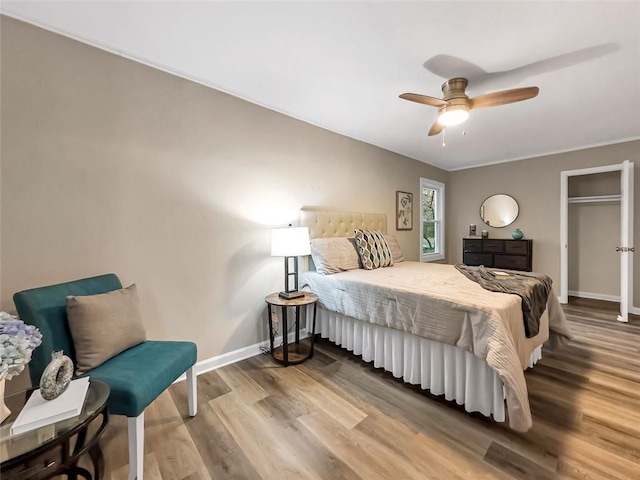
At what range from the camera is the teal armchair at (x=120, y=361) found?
1.26 meters

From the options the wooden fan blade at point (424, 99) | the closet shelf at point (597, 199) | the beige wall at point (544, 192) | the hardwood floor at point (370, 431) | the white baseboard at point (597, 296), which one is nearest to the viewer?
the hardwood floor at point (370, 431)

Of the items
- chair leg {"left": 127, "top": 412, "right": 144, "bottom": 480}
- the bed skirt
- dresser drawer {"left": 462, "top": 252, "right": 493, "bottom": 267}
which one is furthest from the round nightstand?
dresser drawer {"left": 462, "top": 252, "right": 493, "bottom": 267}

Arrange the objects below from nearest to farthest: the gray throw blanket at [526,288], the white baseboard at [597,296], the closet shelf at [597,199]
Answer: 1. the gray throw blanket at [526,288]
2. the closet shelf at [597,199]
3. the white baseboard at [597,296]

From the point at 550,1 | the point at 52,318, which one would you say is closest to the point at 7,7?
the point at 52,318

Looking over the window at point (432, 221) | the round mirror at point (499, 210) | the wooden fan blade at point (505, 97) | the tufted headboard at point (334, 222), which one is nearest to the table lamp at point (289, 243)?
the tufted headboard at point (334, 222)

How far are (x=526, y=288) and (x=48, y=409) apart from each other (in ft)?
9.28

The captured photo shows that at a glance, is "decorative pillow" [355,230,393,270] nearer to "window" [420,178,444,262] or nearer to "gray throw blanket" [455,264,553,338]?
"gray throw blanket" [455,264,553,338]

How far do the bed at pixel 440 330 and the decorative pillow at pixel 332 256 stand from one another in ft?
0.12

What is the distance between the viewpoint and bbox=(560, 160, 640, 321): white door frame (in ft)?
11.5

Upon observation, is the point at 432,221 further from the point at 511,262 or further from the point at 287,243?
the point at 287,243

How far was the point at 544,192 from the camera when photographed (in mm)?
4617

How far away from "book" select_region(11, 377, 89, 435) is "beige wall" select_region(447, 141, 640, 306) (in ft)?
19.7

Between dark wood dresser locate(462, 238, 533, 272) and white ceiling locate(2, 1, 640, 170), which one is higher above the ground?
white ceiling locate(2, 1, 640, 170)

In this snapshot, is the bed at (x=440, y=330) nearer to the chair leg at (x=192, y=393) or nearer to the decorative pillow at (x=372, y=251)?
the decorative pillow at (x=372, y=251)
